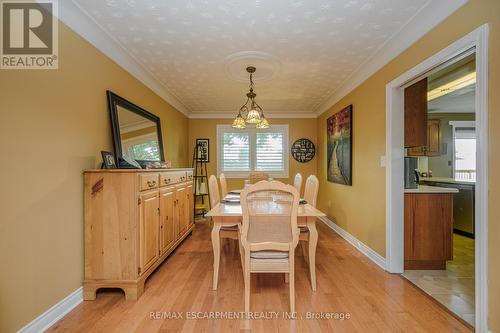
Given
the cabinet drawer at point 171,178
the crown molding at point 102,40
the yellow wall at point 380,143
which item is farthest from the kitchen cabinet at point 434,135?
the crown molding at point 102,40

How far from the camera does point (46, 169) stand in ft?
5.81

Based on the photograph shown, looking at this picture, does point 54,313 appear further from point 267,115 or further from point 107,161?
point 267,115

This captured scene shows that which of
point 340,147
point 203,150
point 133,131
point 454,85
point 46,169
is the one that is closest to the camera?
point 46,169

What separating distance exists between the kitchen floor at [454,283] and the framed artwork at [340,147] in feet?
5.09

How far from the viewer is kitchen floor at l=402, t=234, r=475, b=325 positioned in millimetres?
2012

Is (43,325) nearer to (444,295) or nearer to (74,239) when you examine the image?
(74,239)

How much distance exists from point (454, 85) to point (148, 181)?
458 cm

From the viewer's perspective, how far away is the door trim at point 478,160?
159 cm

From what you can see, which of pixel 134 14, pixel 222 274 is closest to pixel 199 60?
Answer: pixel 134 14

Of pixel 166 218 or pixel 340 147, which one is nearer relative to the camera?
pixel 166 218

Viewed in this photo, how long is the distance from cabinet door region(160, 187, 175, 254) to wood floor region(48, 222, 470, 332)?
0.28 meters

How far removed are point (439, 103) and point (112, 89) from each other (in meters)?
5.55

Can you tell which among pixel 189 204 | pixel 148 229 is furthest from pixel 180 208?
pixel 148 229

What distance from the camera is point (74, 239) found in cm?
204
